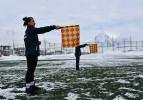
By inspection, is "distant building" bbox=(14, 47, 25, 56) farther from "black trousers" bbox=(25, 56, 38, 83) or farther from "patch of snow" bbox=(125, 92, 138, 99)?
"patch of snow" bbox=(125, 92, 138, 99)

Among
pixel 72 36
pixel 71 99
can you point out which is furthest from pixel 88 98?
pixel 72 36

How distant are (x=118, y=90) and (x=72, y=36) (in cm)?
1244

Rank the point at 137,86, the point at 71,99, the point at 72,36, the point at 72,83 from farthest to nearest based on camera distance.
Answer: the point at 72,36, the point at 72,83, the point at 137,86, the point at 71,99

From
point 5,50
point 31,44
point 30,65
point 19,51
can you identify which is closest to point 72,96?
point 30,65

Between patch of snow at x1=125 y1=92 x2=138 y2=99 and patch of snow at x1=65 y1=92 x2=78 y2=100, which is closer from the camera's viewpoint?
patch of snow at x1=65 y1=92 x2=78 y2=100

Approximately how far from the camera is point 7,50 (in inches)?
4045

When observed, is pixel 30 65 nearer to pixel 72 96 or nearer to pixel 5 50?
pixel 72 96

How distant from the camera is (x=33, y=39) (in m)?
12.3

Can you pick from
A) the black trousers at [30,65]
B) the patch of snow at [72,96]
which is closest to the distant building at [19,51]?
the black trousers at [30,65]

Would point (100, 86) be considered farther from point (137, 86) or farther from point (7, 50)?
point (7, 50)

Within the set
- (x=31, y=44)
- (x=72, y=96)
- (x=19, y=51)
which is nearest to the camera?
(x=72, y=96)

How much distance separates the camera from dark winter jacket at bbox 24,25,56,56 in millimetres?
12203

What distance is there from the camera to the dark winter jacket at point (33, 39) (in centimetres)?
1220

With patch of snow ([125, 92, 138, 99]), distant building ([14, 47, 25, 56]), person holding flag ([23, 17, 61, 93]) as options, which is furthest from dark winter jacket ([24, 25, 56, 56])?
distant building ([14, 47, 25, 56])
